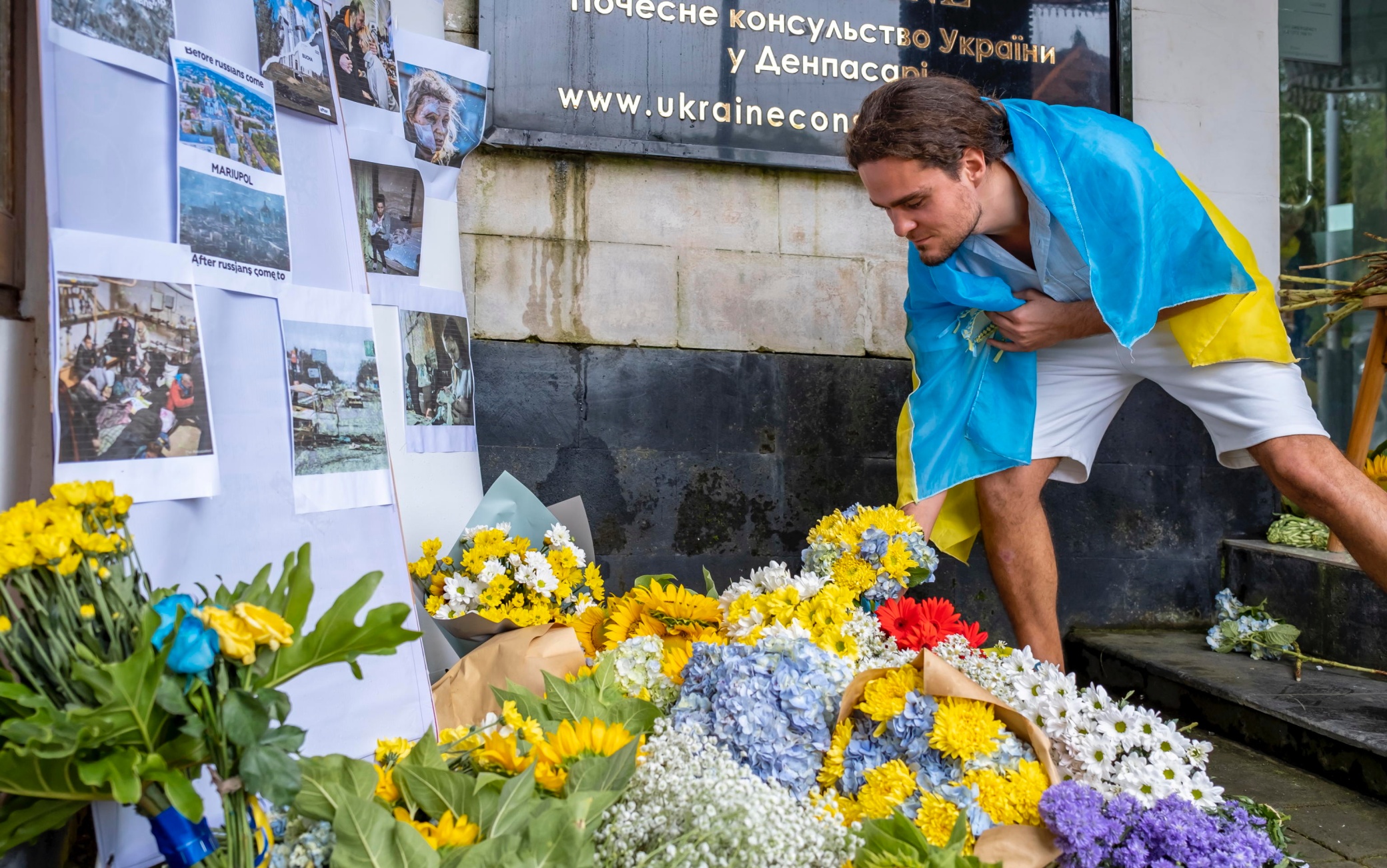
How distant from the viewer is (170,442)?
4.75ft

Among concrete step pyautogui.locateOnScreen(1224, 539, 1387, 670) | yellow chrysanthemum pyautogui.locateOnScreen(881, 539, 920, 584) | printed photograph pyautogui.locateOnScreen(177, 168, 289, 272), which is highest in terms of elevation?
printed photograph pyautogui.locateOnScreen(177, 168, 289, 272)

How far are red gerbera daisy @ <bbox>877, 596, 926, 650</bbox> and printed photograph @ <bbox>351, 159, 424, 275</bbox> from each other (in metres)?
1.45

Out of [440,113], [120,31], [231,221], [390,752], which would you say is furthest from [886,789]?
[440,113]

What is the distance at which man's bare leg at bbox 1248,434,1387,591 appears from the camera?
6.88ft

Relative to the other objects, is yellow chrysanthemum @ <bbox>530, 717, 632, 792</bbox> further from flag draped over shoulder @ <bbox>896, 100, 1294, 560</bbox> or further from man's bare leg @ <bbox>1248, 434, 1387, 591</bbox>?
man's bare leg @ <bbox>1248, 434, 1387, 591</bbox>

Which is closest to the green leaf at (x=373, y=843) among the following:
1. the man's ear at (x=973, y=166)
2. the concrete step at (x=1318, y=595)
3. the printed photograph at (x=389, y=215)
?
the printed photograph at (x=389, y=215)

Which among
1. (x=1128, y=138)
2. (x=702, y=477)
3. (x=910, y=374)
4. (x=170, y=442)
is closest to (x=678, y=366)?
(x=702, y=477)

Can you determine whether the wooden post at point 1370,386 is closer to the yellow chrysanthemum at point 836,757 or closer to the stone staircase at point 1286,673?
the stone staircase at point 1286,673

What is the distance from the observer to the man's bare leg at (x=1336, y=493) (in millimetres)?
2098

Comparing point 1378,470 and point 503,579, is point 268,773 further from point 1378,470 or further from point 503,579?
point 1378,470

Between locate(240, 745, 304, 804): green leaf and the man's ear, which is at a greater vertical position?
the man's ear

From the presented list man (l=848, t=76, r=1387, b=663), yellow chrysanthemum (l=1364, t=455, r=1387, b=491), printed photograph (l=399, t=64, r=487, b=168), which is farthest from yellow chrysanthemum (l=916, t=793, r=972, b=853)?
yellow chrysanthemum (l=1364, t=455, r=1387, b=491)

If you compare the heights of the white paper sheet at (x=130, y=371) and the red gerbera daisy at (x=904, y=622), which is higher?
the white paper sheet at (x=130, y=371)

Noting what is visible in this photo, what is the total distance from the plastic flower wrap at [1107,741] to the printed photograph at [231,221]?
137 cm
